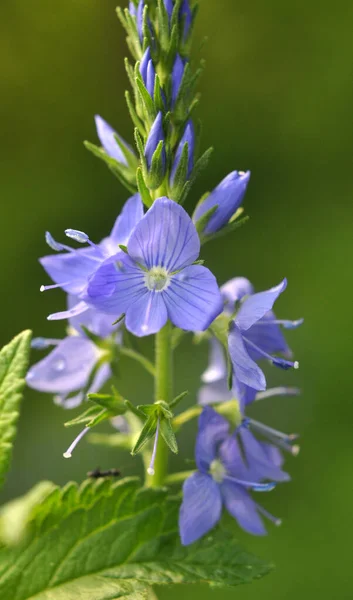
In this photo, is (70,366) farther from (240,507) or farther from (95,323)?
(240,507)

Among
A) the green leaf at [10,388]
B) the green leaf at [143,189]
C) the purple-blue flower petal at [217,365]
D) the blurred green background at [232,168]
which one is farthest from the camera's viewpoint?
the blurred green background at [232,168]

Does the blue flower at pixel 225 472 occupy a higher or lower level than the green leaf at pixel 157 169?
lower

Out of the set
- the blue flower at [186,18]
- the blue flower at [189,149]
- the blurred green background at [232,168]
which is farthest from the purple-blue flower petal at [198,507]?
the blurred green background at [232,168]

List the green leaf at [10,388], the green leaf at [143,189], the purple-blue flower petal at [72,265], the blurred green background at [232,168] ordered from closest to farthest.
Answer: the green leaf at [10,388], the green leaf at [143,189], the purple-blue flower petal at [72,265], the blurred green background at [232,168]

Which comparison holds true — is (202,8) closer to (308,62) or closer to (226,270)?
(308,62)

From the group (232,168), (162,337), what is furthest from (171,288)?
(232,168)

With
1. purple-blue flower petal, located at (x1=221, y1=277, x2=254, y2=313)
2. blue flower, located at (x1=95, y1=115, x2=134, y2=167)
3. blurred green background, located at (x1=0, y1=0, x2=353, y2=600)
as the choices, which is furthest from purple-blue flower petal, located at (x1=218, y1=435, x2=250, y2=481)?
blurred green background, located at (x1=0, y1=0, x2=353, y2=600)

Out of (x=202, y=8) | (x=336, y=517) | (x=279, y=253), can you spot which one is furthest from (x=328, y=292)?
(x=202, y=8)

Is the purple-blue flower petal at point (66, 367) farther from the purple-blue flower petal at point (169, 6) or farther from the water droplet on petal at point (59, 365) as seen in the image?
the purple-blue flower petal at point (169, 6)
